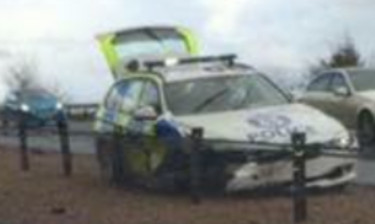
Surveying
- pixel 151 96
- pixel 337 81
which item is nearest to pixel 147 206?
pixel 151 96

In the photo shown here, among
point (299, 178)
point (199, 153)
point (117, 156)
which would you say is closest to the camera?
point (299, 178)

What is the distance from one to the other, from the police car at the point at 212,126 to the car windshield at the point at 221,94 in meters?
0.01

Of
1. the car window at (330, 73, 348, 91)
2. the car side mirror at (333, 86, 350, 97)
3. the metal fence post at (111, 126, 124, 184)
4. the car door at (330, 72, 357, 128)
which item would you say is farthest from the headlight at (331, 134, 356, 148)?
the car window at (330, 73, 348, 91)

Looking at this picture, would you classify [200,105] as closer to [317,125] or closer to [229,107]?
[229,107]

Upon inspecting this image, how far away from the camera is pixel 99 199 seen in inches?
731

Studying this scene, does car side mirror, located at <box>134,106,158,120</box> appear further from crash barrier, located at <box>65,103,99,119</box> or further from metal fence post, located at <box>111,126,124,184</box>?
crash barrier, located at <box>65,103,99,119</box>

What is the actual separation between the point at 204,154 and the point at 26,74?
283 feet

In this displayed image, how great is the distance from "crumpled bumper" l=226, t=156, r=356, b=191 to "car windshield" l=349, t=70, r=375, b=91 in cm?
1120

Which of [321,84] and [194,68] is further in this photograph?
[321,84]

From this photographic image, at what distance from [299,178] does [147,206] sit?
116 inches

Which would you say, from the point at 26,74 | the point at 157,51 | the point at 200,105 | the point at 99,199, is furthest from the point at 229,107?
the point at 26,74

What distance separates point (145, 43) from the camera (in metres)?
22.4

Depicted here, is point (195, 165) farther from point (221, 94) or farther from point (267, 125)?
point (221, 94)

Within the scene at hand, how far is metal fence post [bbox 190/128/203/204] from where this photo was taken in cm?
1686
